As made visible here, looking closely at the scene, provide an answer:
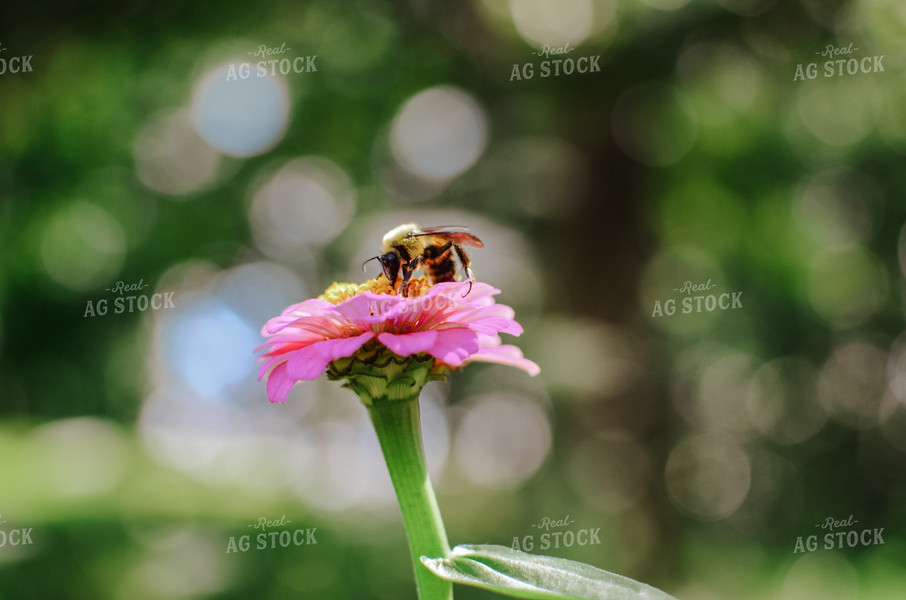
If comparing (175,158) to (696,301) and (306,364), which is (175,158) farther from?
(306,364)

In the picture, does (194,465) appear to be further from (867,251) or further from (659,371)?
(867,251)

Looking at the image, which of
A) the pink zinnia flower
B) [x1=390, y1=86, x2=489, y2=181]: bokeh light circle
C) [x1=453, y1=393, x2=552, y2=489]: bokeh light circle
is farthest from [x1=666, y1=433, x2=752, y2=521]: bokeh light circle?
the pink zinnia flower

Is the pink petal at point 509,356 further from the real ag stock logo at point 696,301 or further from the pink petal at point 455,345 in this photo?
the real ag stock logo at point 696,301

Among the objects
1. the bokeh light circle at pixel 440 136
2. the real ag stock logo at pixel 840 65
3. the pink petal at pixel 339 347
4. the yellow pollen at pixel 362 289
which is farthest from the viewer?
the bokeh light circle at pixel 440 136

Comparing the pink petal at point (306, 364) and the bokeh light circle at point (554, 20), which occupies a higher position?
the bokeh light circle at point (554, 20)

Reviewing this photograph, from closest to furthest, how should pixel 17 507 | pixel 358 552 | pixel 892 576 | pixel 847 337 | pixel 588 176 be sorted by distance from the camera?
1. pixel 17 507
2. pixel 358 552
3. pixel 892 576
4. pixel 588 176
5. pixel 847 337

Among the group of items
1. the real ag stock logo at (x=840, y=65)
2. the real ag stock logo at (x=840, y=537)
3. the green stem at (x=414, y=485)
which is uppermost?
the real ag stock logo at (x=840, y=65)

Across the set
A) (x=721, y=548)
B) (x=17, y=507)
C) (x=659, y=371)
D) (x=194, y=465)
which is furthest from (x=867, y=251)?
(x=17, y=507)

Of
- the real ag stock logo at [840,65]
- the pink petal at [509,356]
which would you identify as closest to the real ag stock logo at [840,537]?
the real ag stock logo at [840,65]
